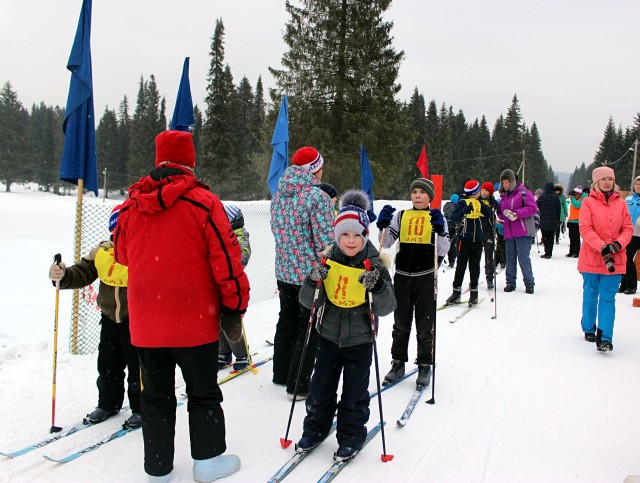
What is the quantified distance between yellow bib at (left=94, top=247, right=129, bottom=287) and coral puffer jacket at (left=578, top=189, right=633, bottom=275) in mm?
5256

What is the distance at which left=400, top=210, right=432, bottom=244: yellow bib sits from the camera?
4.85 m

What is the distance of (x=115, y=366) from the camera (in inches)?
152

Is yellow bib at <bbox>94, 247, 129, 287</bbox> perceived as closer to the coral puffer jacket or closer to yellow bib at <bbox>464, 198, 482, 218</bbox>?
the coral puffer jacket

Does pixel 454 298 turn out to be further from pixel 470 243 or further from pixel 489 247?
pixel 489 247

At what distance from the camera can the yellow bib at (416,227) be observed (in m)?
4.85

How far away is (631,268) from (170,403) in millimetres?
9864

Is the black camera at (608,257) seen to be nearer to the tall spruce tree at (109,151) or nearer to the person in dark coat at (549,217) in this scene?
the person in dark coat at (549,217)

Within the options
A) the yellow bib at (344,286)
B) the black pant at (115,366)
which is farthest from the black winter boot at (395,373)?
the black pant at (115,366)

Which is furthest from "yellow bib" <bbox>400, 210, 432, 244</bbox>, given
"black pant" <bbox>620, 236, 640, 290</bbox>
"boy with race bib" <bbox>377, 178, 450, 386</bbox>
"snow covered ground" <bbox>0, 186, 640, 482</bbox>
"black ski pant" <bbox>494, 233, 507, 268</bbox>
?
"black ski pant" <bbox>494, 233, 507, 268</bbox>

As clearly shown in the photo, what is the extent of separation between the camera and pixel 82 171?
5473 mm

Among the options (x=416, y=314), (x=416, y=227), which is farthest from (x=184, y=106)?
(x=416, y=314)

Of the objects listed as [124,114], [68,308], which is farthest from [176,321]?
[124,114]

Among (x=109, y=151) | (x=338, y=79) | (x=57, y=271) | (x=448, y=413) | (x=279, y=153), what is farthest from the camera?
(x=109, y=151)

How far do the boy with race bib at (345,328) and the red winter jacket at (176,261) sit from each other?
78 centimetres
